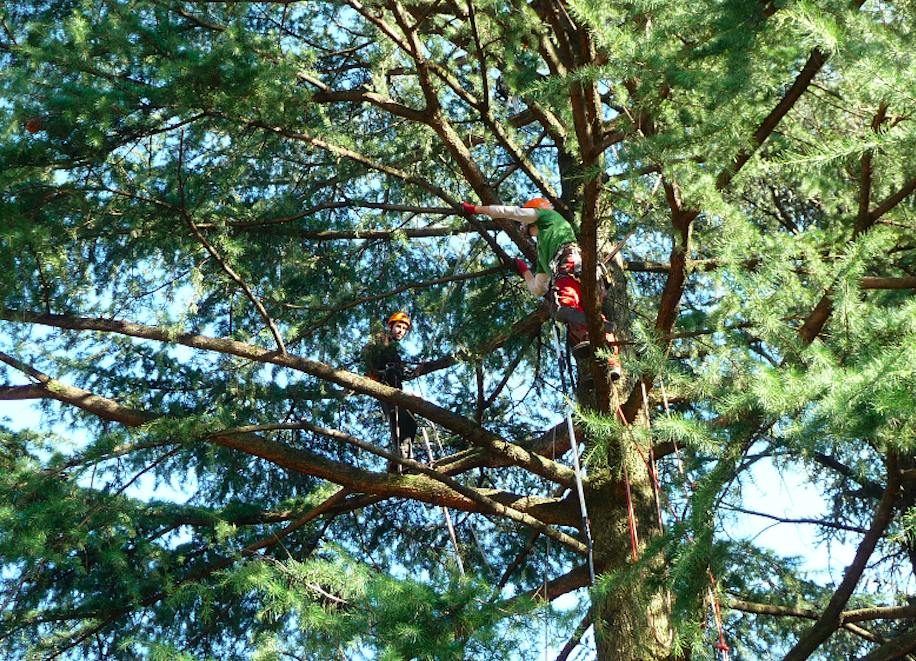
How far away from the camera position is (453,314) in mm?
8516

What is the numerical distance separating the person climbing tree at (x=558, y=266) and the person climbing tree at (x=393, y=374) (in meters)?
1.21

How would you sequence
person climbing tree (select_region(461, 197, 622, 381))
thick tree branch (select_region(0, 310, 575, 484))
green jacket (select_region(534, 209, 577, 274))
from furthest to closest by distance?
green jacket (select_region(534, 209, 577, 274))
person climbing tree (select_region(461, 197, 622, 381))
thick tree branch (select_region(0, 310, 575, 484))

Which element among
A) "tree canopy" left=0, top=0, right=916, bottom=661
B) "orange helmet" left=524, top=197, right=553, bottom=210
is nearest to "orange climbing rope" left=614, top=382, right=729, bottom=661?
"tree canopy" left=0, top=0, right=916, bottom=661

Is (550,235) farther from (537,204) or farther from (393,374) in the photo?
(393,374)

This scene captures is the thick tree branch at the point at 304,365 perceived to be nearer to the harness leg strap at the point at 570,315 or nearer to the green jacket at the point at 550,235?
the harness leg strap at the point at 570,315

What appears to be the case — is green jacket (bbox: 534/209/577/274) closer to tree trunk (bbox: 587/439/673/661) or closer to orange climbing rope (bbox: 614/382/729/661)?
orange climbing rope (bbox: 614/382/729/661)

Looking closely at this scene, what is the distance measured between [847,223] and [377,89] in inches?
→ 125

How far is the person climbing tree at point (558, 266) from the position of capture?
596cm

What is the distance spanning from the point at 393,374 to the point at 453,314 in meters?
1.63

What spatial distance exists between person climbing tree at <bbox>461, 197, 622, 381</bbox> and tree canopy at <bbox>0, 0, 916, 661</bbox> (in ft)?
0.73

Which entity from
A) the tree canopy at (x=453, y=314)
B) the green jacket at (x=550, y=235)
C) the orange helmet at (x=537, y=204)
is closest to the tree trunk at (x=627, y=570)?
the tree canopy at (x=453, y=314)

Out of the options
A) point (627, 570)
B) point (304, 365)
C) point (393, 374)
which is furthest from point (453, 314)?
point (627, 570)

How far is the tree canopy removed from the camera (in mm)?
3994

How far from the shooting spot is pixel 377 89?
21.4 feet
